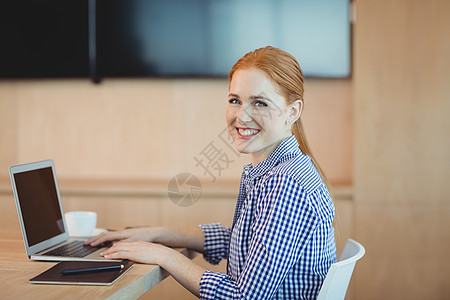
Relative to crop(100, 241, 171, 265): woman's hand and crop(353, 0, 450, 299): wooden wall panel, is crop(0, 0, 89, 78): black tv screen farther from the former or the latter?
crop(100, 241, 171, 265): woman's hand

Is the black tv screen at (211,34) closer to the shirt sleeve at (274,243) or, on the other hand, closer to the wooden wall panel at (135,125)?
the wooden wall panel at (135,125)

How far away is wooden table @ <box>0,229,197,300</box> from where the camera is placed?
4.06 feet

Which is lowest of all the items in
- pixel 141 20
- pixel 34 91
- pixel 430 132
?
pixel 430 132

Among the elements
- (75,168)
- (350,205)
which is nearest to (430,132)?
(350,205)

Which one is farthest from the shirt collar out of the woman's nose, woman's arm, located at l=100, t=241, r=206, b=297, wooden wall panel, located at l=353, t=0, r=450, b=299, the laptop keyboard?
wooden wall panel, located at l=353, t=0, r=450, b=299

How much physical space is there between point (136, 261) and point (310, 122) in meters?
1.83

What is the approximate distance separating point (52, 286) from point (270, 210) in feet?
1.78

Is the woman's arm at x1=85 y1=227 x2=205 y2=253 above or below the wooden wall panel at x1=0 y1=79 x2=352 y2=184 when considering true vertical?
below

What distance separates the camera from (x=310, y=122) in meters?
3.15

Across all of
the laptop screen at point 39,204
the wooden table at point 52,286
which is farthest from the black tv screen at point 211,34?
the wooden table at point 52,286

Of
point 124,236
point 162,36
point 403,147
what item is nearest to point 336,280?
point 124,236

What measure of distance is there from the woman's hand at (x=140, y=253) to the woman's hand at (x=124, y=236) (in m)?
0.17

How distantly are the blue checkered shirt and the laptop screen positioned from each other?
575mm

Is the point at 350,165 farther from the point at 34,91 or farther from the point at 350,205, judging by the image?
the point at 34,91
